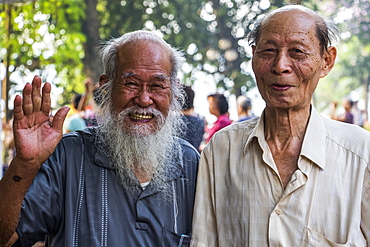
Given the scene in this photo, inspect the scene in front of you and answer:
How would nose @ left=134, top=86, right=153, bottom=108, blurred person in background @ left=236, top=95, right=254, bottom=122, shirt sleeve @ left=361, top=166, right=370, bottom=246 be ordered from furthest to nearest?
blurred person in background @ left=236, top=95, right=254, bottom=122 < nose @ left=134, top=86, right=153, bottom=108 < shirt sleeve @ left=361, top=166, right=370, bottom=246

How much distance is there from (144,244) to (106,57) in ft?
3.66

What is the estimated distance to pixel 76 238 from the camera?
7.87ft

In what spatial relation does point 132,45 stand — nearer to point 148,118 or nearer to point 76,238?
point 148,118

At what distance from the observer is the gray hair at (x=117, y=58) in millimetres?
2801

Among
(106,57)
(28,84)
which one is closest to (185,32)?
(106,57)

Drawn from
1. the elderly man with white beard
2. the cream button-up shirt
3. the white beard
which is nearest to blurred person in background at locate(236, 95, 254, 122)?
the elderly man with white beard

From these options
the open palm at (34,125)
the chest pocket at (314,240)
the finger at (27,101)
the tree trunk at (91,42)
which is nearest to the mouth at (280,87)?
the chest pocket at (314,240)

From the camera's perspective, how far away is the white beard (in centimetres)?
268

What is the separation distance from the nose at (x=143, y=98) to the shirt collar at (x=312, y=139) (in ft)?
2.07

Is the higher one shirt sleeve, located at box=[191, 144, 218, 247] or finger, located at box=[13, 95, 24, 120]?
finger, located at box=[13, 95, 24, 120]

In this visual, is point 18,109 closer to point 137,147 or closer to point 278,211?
point 137,147

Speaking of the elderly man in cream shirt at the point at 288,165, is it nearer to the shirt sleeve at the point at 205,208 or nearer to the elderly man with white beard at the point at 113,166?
the shirt sleeve at the point at 205,208

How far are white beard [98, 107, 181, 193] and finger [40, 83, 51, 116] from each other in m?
0.54

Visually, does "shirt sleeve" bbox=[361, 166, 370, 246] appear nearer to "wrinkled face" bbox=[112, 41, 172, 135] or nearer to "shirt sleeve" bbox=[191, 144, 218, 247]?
"shirt sleeve" bbox=[191, 144, 218, 247]
